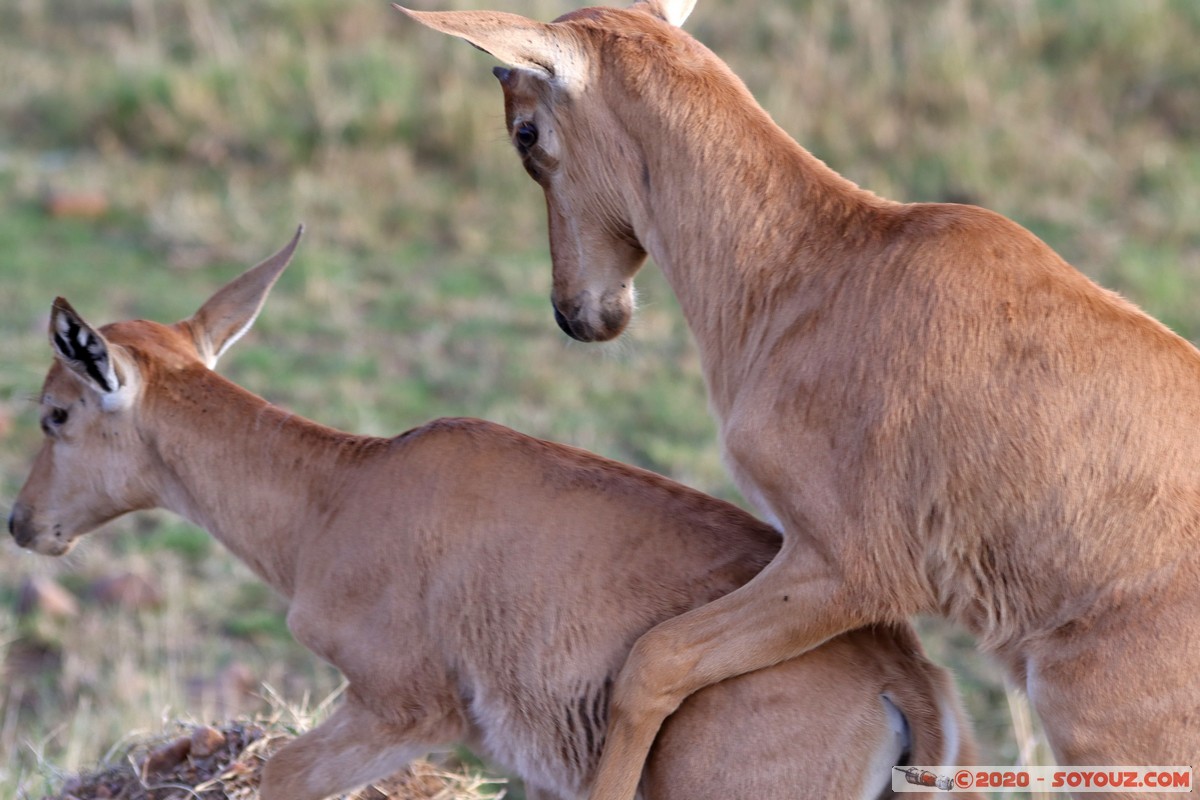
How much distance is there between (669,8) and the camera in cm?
480

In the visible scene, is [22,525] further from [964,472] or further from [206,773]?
[964,472]

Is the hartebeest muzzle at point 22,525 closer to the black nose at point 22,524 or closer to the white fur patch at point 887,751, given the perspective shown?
the black nose at point 22,524

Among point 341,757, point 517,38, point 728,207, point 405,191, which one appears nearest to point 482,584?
point 341,757

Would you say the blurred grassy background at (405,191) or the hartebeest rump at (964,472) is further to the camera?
the blurred grassy background at (405,191)

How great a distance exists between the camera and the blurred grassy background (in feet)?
25.7

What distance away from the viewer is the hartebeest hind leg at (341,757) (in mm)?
4207

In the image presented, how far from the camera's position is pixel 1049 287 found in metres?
3.89

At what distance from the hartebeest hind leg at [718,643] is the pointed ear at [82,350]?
1.74 metres

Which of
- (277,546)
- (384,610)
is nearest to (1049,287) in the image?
(384,610)

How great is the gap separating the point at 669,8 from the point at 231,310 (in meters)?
1.68

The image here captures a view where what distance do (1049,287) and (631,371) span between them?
198 inches

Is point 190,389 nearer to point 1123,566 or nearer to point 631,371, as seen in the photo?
point 1123,566

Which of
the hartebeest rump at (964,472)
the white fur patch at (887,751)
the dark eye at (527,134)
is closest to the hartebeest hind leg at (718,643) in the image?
the hartebeest rump at (964,472)

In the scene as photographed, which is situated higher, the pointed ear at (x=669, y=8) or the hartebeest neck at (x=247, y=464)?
the pointed ear at (x=669, y=8)
